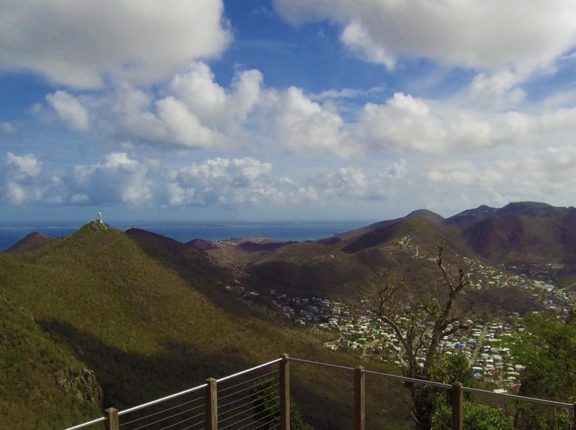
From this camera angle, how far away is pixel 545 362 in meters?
9.87

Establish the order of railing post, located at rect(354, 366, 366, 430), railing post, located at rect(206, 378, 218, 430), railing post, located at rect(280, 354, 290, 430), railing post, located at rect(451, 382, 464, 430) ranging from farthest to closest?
railing post, located at rect(280, 354, 290, 430)
railing post, located at rect(354, 366, 366, 430)
railing post, located at rect(206, 378, 218, 430)
railing post, located at rect(451, 382, 464, 430)

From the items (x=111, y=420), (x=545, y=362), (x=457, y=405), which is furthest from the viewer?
(x=545, y=362)

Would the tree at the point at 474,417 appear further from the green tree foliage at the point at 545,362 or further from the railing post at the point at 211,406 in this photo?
the railing post at the point at 211,406

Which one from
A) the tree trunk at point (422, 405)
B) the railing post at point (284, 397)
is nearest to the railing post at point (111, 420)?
the railing post at point (284, 397)

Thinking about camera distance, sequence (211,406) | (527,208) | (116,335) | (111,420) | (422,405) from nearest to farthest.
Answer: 1. (111,420)
2. (211,406)
3. (422,405)
4. (116,335)
5. (527,208)

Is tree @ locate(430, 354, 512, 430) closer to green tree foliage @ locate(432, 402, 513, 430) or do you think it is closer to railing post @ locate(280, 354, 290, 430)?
green tree foliage @ locate(432, 402, 513, 430)

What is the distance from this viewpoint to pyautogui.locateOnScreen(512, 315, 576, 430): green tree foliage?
927 cm

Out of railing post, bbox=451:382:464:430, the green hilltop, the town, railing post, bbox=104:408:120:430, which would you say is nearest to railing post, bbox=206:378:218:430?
railing post, bbox=104:408:120:430

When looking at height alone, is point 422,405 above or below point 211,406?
below

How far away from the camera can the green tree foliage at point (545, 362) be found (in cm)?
927

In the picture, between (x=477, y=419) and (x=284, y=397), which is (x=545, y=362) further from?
(x=284, y=397)

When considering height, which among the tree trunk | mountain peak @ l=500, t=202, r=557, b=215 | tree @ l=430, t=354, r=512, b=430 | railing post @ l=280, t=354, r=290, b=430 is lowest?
the tree trunk

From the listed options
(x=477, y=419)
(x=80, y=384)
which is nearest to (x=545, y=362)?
(x=477, y=419)

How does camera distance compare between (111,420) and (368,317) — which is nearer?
(111,420)
